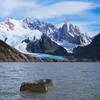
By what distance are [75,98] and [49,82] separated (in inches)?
354

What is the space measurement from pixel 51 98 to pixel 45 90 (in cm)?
458

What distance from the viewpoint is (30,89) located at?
106ft

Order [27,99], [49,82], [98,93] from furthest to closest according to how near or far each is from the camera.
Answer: [49,82]
[98,93]
[27,99]

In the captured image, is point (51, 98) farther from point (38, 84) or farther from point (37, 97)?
point (38, 84)

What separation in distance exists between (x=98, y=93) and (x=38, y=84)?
6821mm

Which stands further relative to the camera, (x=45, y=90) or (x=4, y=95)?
(x=45, y=90)

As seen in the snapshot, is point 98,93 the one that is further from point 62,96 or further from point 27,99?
point 27,99

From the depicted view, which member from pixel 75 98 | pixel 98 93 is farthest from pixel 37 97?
pixel 98 93

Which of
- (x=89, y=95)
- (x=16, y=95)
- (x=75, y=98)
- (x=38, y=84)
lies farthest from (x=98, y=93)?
(x=16, y=95)

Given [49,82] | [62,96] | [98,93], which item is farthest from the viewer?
[49,82]

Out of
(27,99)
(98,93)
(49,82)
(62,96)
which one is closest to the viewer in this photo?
(27,99)

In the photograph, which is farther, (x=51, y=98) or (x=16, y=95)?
(x=16, y=95)

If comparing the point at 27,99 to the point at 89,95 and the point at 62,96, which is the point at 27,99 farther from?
the point at 89,95

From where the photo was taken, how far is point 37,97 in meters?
28.0
